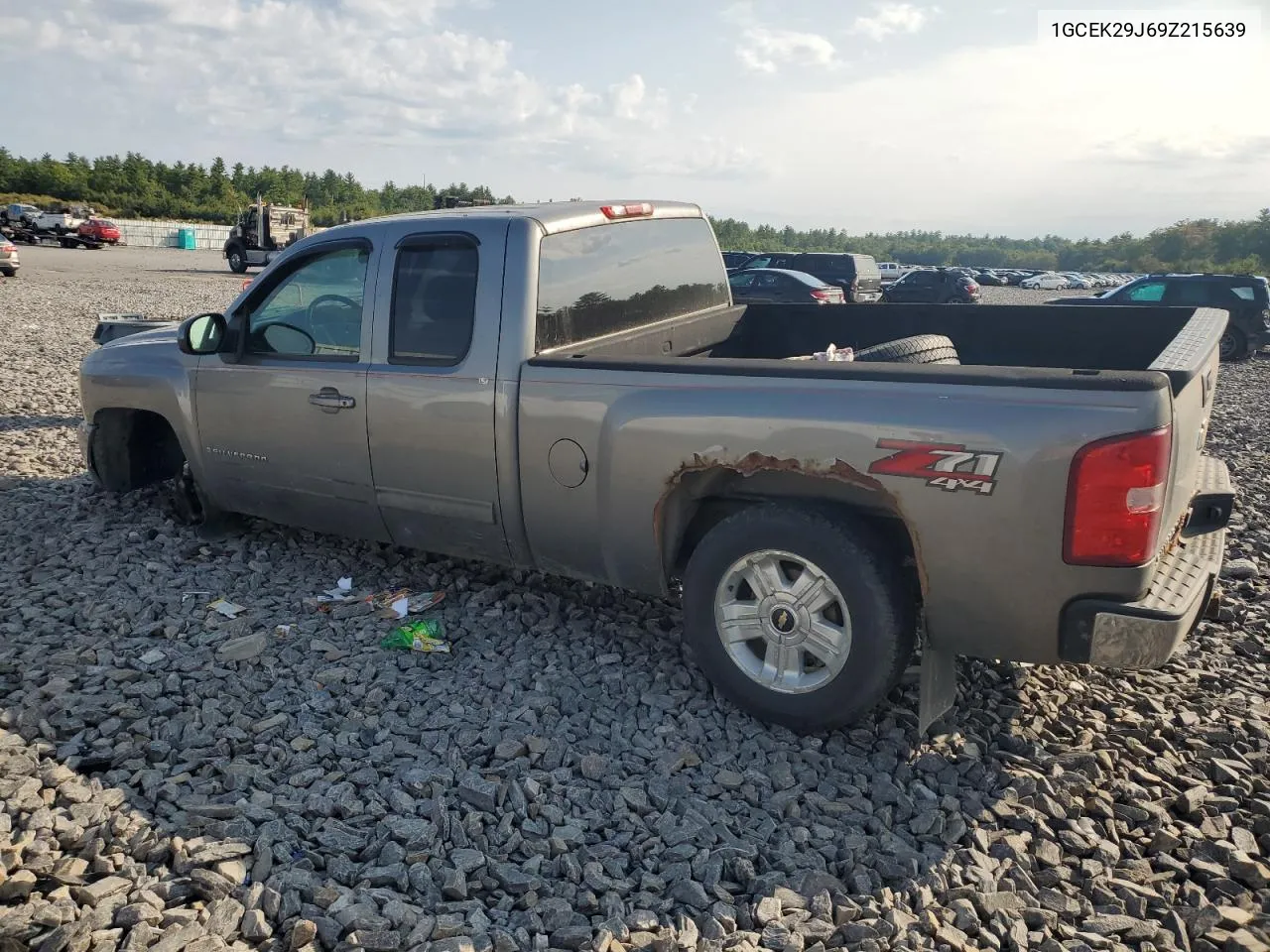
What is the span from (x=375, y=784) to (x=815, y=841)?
1.55 m

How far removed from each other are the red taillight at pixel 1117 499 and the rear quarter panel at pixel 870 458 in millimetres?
38

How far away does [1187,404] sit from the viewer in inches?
129

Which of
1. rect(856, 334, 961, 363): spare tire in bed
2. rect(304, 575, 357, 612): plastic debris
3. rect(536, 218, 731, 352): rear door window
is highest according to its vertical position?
rect(536, 218, 731, 352): rear door window

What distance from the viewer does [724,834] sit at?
3.15 m

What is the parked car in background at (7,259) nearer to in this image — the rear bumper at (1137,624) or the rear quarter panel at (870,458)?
the rear quarter panel at (870,458)

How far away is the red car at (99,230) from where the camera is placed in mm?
45500

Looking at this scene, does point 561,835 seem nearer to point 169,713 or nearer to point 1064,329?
point 169,713

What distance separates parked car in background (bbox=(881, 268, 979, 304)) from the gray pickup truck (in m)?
25.7

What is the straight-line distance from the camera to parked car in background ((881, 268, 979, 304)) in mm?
29438

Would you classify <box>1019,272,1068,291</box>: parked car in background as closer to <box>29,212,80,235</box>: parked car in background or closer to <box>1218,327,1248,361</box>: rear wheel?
<box>1218,327,1248,361</box>: rear wheel

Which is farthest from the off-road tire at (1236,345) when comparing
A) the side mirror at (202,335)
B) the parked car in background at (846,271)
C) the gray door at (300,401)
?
the side mirror at (202,335)

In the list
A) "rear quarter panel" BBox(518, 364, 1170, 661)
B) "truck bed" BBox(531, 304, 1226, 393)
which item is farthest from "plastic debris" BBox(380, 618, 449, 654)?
"truck bed" BBox(531, 304, 1226, 393)

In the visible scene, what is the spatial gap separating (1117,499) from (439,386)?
2802 mm

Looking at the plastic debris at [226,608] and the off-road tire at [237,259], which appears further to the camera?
the off-road tire at [237,259]
